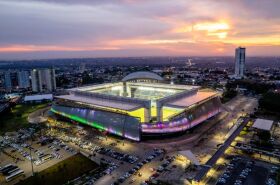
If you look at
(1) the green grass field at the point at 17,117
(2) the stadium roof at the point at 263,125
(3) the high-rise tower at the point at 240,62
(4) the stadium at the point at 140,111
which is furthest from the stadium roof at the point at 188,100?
(3) the high-rise tower at the point at 240,62

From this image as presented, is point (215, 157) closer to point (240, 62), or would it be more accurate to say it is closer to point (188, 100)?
point (188, 100)

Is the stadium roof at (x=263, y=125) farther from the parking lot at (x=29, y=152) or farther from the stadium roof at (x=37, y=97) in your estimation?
the stadium roof at (x=37, y=97)

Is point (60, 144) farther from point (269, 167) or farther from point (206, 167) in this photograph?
point (269, 167)

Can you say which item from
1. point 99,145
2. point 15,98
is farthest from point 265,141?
point 15,98

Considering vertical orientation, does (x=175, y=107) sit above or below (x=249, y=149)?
above

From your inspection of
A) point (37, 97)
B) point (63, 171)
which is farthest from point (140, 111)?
point (37, 97)
